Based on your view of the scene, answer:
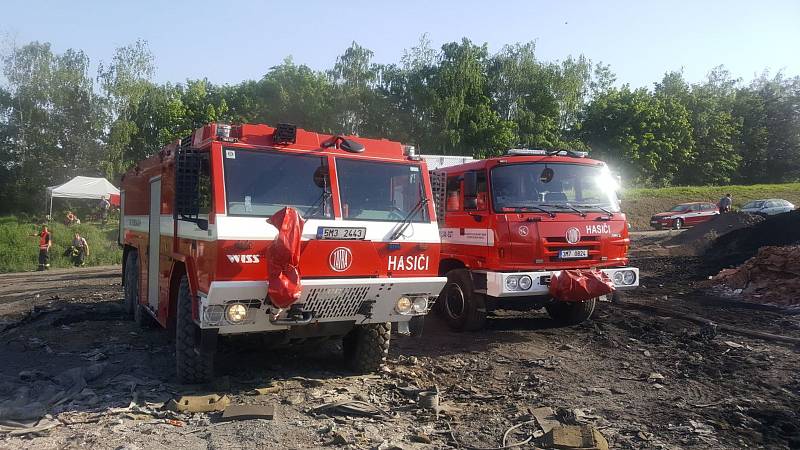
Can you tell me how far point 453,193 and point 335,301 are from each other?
163 inches

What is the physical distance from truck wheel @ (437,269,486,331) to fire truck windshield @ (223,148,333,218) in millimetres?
3567

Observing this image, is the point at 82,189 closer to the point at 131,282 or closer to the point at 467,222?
the point at 131,282

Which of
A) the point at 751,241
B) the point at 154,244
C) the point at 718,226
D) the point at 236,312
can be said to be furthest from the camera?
the point at 718,226

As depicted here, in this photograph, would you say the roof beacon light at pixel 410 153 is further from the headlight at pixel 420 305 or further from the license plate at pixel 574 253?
the license plate at pixel 574 253

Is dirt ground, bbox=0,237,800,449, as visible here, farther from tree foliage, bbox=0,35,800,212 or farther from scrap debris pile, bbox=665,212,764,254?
tree foliage, bbox=0,35,800,212

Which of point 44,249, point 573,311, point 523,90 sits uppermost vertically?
point 523,90

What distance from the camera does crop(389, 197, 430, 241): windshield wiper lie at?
6039mm

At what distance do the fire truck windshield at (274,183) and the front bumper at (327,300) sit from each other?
722 mm

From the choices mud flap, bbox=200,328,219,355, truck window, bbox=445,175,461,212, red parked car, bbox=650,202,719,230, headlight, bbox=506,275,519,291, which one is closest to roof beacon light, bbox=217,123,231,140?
mud flap, bbox=200,328,219,355

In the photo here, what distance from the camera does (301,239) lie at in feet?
17.7

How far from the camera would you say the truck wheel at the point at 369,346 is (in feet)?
21.4

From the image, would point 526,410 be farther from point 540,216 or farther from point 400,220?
point 540,216

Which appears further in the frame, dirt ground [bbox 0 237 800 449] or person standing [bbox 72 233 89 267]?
person standing [bbox 72 233 89 267]

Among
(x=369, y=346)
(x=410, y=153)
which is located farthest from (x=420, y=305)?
(x=410, y=153)
